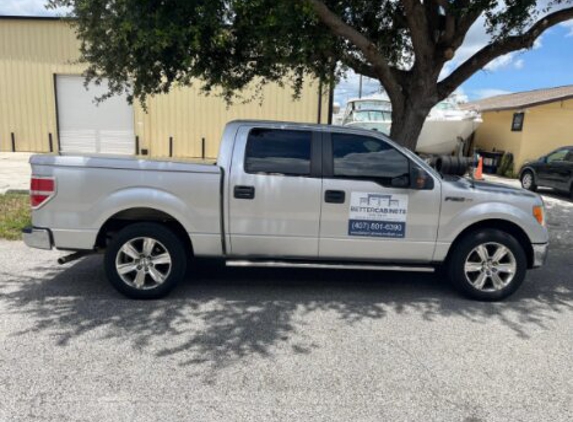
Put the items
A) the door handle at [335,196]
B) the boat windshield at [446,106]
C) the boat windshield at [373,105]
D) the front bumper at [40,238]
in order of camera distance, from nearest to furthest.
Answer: the front bumper at [40,238] → the door handle at [335,196] → the boat windshield at [373,105] → the boat windshield at [446,106]

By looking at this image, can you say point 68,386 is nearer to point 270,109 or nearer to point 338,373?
point 338,373

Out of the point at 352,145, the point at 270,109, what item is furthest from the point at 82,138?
the point at 352,145

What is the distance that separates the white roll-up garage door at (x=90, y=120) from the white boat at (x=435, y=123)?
8.75m

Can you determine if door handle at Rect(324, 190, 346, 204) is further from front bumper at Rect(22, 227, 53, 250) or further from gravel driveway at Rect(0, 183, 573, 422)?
front bumper at Rect(22, 227, 53, 250)

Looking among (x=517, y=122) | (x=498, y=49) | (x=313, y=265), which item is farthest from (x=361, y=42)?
(x=517, y=122)

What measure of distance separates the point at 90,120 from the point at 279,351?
16621 millimetres

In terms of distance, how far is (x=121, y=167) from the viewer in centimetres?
434

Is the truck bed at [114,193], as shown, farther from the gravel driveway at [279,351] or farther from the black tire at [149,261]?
the gravel driveway at [279,351]

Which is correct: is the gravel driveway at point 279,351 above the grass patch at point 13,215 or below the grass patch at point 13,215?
below

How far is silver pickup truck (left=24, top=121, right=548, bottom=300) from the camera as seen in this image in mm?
4363

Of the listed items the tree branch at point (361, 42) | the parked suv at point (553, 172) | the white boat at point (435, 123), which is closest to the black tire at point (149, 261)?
the tree branch at point (361, 42)

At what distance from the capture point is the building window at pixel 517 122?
17.0 m

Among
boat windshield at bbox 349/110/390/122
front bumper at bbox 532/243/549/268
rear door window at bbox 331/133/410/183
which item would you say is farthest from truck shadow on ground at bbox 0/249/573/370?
boat windshield at bbox 349/110/390/122

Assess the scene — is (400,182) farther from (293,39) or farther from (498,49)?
(498,49)
